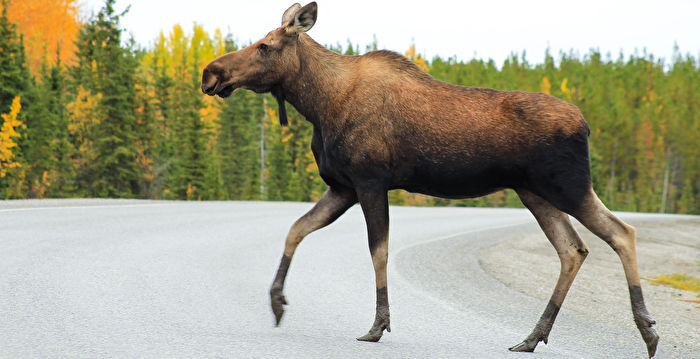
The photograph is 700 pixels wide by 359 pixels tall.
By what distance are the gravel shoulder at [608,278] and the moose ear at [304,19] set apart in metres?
3.14

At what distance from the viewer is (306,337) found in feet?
14.4

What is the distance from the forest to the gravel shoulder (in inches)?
905

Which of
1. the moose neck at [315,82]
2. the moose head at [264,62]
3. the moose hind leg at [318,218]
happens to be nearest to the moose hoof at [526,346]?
the moose hind leg at [318,218]

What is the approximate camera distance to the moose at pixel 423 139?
3791mm

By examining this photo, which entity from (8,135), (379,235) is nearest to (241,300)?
(379,235)

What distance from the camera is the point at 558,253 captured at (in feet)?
13.4

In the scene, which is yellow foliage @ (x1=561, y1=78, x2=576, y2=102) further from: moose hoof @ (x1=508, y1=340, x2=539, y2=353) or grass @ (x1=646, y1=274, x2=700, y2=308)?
moose hoof @ (x1=508, y1=340, x2=539, y2=353)

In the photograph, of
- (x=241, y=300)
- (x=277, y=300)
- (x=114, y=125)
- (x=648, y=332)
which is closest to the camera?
(x=648, y=332)

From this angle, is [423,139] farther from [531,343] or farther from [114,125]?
[114,125]

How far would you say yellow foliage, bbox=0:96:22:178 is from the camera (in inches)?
1014

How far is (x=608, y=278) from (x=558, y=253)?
4643 mm

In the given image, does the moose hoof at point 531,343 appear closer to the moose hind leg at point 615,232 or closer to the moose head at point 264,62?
the moose hind leg at point 615,232

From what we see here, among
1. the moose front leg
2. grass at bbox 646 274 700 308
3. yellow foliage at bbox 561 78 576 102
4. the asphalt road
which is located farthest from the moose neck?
yellow foliage at bbox 561 78 576 102

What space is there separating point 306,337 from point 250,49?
196 centimetres
